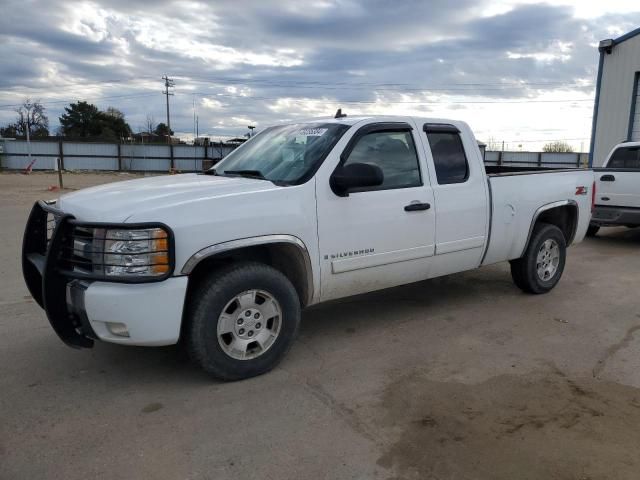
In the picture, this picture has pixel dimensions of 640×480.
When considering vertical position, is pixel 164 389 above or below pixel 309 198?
below

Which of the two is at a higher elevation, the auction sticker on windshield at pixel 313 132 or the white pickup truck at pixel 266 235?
the auction sticker on windshield at pixel 313 132

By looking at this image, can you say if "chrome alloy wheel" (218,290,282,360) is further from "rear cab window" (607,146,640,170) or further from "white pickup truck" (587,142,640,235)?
"rear cab window" (607,146,640,170)

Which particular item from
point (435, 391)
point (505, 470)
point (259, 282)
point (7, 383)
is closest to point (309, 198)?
point (259, 282)

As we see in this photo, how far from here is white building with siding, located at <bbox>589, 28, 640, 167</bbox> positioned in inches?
648

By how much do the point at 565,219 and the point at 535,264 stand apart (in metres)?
0.89

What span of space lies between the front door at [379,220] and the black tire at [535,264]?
1621 millimetres

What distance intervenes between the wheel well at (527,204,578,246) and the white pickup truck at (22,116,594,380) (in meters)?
0.87

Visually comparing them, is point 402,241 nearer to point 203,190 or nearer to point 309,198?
point 309,198

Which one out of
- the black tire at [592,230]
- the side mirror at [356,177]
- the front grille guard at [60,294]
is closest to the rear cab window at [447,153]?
the side mirror at [356,177]

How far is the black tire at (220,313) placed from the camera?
11.7ft

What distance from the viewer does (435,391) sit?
12.1ft

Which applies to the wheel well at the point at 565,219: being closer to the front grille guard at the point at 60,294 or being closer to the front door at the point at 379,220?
the front door at the point at 379,220

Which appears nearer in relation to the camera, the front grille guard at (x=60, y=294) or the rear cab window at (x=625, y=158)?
the front grille guard at (x=60, y=294)

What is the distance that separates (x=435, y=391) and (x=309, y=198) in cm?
161
